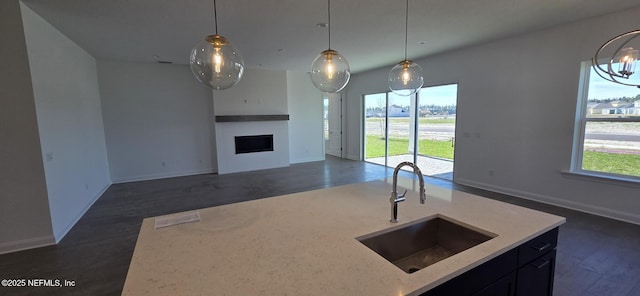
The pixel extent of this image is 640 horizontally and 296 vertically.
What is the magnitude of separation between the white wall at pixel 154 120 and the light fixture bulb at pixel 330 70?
5380 mm

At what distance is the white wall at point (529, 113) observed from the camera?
12.0 ft

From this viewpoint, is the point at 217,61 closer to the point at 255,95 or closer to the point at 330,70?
the point at 330,70

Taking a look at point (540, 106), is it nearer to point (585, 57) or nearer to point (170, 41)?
point (585, 57)

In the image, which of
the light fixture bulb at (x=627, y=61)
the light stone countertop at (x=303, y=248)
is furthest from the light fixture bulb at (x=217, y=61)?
the light fixture bulb at (x=627, y=61)

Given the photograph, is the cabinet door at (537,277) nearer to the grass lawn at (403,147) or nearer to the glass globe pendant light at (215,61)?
the glass globe pendant light at (215,61)

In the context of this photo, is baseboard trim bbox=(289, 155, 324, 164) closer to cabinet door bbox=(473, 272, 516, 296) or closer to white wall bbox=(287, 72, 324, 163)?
white wall bbox=(287, 72, 324, 163)

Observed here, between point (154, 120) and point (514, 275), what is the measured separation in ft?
23.2

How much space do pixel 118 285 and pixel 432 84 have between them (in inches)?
239

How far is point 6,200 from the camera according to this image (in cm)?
296

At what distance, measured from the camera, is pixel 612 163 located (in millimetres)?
3703

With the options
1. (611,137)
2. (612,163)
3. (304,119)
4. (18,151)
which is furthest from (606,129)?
(18,151)

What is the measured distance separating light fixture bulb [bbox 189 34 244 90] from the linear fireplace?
5.35m

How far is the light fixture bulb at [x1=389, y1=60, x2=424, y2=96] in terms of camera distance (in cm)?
261

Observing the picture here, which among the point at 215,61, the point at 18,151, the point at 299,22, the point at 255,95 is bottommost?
the point at 18,151
